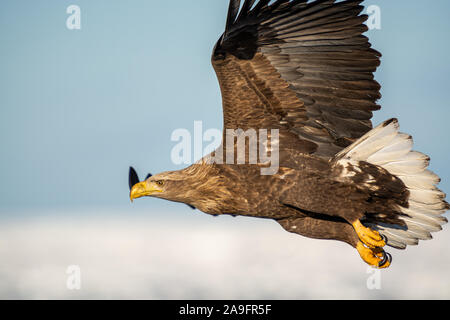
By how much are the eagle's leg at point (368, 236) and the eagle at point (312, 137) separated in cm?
1

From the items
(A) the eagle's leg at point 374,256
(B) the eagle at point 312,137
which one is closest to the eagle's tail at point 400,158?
(B) the eagle at point 312,137

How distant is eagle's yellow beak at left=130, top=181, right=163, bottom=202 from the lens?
672 cm

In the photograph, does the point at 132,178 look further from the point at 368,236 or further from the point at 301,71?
the point at 368,236

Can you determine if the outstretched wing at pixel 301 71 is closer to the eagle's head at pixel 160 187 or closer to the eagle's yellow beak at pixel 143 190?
the eagle's head at pixel 160 187

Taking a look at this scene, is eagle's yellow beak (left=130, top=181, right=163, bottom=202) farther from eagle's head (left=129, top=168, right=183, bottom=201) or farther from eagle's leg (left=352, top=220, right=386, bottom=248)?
eagle's leg (left=352, top=220, right=386, bottom=248)

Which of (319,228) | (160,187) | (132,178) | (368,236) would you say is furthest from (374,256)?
(132,178)

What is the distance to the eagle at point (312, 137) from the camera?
605cm

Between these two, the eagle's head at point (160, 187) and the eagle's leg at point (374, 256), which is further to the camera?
the eagle's head at point (160, 187)

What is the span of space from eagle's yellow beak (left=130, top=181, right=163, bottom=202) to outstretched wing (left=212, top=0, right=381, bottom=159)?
1.02 m

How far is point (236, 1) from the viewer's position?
5.73 m

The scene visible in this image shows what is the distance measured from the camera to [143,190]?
22.1ft
